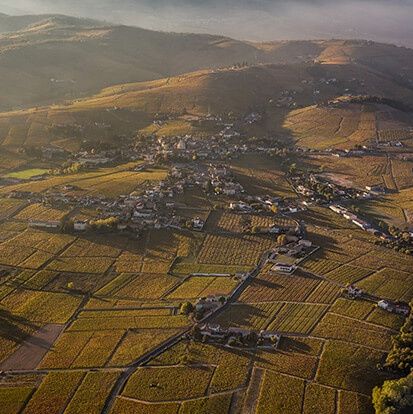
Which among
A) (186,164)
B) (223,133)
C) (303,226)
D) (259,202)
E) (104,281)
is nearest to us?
(104,281)

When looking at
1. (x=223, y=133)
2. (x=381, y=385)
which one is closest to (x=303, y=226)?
(x=381, y=385)

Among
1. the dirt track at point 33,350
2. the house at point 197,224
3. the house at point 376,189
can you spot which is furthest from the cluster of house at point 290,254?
the house at point 376,189

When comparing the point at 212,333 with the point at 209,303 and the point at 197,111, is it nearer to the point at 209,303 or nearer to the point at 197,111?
the point at 209,303

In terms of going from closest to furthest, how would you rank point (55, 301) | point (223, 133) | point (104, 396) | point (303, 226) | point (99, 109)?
1. point (104, 396)
2. point (55, 301)
3. point (303, 226)
4. point (223, 133)
5. point (99, 109)

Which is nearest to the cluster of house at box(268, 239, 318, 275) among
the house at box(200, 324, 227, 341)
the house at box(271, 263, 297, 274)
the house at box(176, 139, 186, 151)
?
the house at box(271, 263, 297, 274)

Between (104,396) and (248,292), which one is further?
(248,292)

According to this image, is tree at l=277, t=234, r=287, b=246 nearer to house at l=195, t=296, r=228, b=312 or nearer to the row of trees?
house at l=195, t=296, r=228, b=312

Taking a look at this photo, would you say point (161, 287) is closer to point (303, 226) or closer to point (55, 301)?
point (55, 301)
